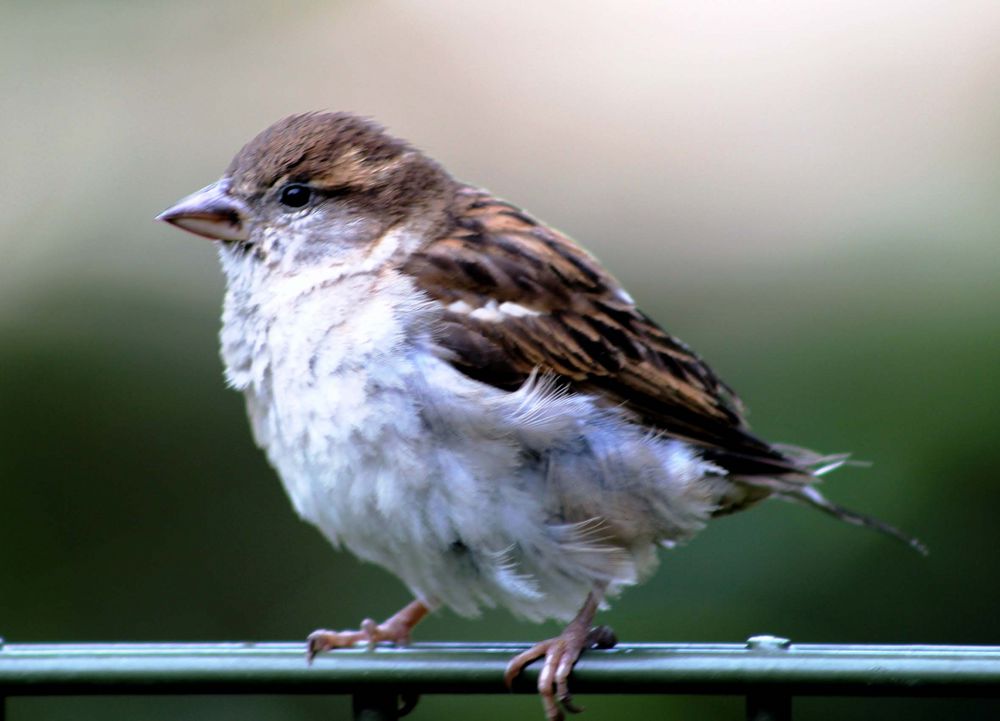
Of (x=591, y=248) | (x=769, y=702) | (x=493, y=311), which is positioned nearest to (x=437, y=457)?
(x=493, y=311)

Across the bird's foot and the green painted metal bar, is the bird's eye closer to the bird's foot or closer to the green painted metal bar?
the bird's foot

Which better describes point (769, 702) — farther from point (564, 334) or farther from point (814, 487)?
point (814, 487)

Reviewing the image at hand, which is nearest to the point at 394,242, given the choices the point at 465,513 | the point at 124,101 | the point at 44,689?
the point at 465,513

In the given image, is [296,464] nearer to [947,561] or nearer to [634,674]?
[634,674]

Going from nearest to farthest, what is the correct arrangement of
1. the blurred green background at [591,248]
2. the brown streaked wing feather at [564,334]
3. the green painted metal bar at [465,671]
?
the green painted metal bar at [465,671] < the brown streaked wing feather at [564,334] < the blurred green background at [591,248]

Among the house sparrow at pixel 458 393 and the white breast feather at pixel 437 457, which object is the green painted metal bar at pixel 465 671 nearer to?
the house sparrow at pixel 458 393

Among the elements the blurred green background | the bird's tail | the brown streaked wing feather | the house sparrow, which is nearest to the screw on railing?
the house sparrow

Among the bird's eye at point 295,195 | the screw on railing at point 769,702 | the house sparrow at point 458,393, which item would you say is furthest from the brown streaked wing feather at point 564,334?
the screw on railing at point 769,702

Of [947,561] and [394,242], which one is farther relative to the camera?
[947,561]
